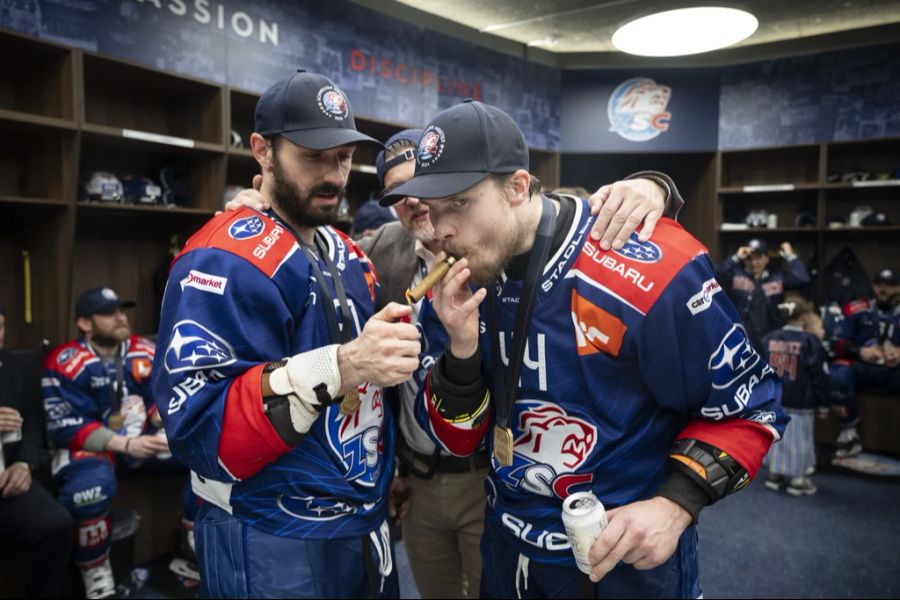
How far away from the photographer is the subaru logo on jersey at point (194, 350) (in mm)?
1095

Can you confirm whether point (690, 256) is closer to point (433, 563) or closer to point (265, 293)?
point (265, 293)

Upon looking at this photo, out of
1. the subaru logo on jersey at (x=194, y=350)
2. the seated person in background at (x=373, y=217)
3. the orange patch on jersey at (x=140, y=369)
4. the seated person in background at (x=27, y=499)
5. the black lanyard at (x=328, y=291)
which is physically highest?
the seated person in background at (x=373, y=217)

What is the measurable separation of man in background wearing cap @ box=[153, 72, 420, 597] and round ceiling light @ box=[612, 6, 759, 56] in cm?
203

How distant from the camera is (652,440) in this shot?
1.20 m

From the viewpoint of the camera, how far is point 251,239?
1.23m

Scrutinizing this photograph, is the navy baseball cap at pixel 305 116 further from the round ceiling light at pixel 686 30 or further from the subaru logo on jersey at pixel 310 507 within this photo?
the round ceiling light at pixel 686 30

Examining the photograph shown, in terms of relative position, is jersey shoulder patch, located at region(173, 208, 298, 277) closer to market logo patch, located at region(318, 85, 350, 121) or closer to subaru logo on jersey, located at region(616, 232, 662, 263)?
market logo patch, located at region(318, 85, 350, 121)

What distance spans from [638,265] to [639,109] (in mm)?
5320

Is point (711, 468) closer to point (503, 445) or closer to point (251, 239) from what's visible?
point (503, 445)

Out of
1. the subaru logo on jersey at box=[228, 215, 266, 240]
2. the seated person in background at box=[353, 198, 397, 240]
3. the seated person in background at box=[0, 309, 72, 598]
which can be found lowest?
the seated person in background at box=[0, 309, 72, 598]

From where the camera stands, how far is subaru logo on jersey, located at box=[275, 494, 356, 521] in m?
1.24

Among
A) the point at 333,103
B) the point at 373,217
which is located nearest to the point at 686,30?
the point at 373,217

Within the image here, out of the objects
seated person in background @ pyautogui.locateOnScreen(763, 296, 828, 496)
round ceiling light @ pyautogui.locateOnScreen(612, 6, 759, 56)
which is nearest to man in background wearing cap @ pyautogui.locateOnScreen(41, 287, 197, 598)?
round ceiling light @ pyautogui.locateOnScreen(612, 6, 759, 56)

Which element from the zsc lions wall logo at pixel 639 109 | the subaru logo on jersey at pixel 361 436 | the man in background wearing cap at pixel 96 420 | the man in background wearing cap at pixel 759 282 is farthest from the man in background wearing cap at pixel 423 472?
the zsc lions wall logo at pixel 639 109
